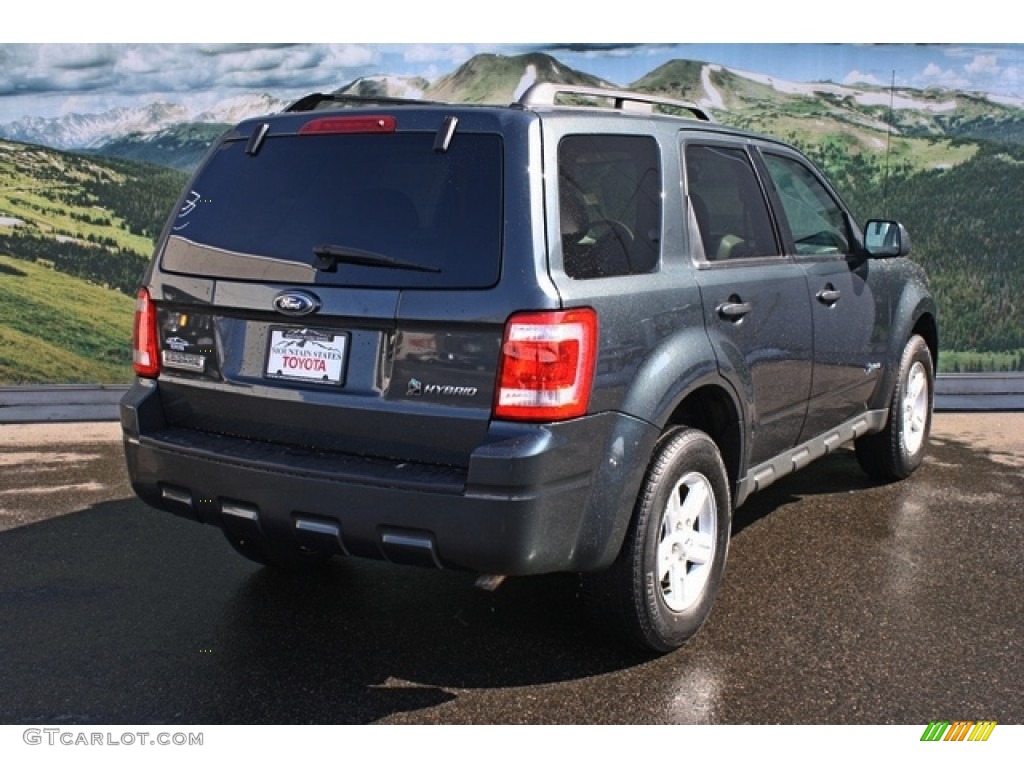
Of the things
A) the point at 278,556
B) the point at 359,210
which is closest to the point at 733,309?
the point at 359,210

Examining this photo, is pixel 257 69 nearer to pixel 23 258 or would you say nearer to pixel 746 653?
pixel 23 258

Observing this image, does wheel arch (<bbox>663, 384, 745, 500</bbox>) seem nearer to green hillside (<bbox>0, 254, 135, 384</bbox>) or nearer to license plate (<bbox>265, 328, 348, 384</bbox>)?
license plate (<bbox>265, 328, 348, 384</bbox>)

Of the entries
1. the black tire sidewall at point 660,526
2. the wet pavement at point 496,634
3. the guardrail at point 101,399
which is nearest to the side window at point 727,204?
the black tire sidewall at point 660,526

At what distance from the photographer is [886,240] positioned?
17.5 feet

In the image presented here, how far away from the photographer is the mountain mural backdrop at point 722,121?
8539 millimetres

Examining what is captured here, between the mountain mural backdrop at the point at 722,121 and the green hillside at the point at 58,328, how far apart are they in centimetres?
2

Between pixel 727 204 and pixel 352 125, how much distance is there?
1.57 meters

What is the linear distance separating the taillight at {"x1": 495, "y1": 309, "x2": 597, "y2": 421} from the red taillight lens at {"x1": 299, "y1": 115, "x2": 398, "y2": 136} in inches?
33.3

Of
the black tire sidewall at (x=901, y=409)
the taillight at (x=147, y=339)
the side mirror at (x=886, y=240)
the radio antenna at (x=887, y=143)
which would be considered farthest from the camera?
the radio antenna at (x=887, y=143)

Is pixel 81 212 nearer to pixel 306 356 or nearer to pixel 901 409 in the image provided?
pixel 306 356

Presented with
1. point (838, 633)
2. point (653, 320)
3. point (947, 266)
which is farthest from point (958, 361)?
point (653, 320)

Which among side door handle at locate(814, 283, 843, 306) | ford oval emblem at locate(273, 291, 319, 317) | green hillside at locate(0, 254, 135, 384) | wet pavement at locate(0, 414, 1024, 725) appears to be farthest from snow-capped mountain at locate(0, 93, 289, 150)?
ford oval emblem at locate(273, 291, 319, 317)

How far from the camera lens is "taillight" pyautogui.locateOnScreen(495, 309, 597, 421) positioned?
317 centimetres

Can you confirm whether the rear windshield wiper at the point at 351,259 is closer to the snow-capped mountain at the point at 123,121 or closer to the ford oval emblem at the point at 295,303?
the ford oval emblem at the point at 295,303
